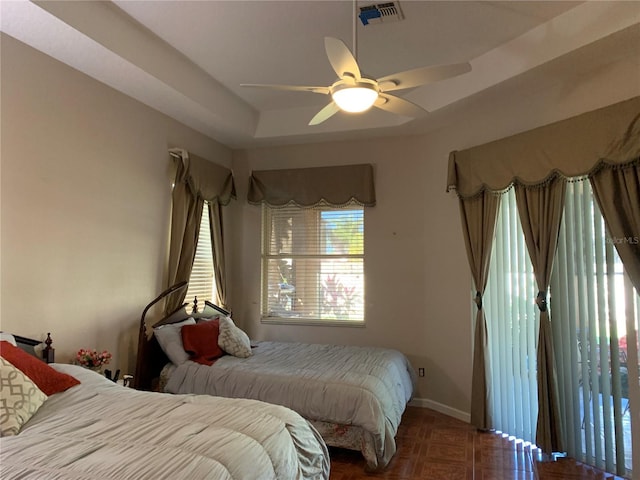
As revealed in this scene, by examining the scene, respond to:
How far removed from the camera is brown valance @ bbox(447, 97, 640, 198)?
261 centimetres

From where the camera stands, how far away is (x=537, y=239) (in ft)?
10.2

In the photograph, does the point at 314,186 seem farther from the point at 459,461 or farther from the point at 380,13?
the point at 459,461

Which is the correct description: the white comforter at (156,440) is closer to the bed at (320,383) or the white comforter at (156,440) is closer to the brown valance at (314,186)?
the bed at (320,383)

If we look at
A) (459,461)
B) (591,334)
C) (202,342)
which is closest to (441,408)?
(459,461)

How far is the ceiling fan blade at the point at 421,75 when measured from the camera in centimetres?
212

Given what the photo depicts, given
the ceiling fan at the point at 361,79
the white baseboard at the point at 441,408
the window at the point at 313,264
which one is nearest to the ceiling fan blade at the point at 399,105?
the ceiling fan at the point at 361,79

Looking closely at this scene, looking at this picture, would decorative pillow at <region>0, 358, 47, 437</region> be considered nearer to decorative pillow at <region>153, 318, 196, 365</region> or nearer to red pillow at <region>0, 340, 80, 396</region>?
red pillow at <region>0, 340, 80, 396</region>

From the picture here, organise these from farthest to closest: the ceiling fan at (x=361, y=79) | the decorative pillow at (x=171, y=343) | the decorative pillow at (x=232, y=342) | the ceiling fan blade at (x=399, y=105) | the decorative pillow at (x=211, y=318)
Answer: the decorative pillow at (x=211, y=318) → the decorative pillow at (x=232, y=342) → the decorative pillow at (x=171, y=343) → the ceiling fan blade at (x=399, y=105) → the ceiling fan at (x=361, y=79)

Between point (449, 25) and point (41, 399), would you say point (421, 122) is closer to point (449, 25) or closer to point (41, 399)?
point (449, 25)

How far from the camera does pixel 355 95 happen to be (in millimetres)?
2191

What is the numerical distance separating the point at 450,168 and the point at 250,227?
242 cm

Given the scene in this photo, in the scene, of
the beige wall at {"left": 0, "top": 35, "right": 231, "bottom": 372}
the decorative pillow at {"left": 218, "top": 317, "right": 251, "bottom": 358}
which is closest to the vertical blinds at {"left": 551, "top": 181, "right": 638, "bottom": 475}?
the decorative pillow at {"left": 218, "top": 317, "right": 251, "bottom": 358}

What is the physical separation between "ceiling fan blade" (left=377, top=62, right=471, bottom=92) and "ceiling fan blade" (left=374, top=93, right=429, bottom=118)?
0.43ft

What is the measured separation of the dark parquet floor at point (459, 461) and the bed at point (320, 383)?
0.16 metres
